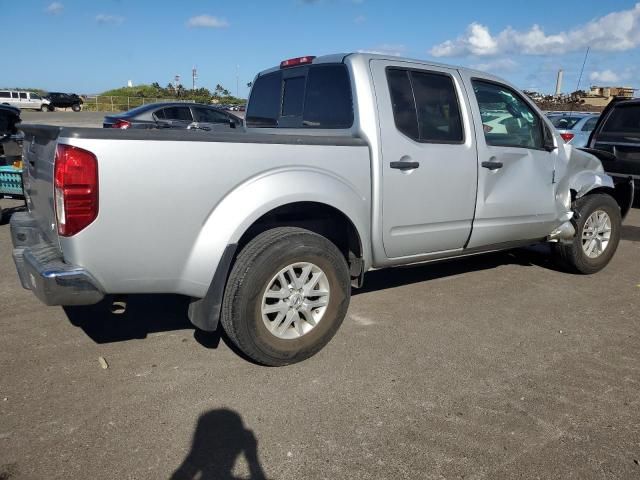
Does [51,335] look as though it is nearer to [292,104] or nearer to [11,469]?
[11,469]

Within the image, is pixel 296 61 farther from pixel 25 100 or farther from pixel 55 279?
pixel 25 100

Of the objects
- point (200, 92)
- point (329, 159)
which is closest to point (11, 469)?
point (329, 159)

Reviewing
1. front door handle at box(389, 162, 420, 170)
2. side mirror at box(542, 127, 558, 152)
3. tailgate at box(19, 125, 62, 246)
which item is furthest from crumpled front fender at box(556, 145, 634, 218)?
tailgate at box(19, 125, 62, 246)

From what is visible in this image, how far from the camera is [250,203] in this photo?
317 cm

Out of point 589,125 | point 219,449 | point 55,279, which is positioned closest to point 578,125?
point 589,125

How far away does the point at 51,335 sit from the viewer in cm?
387

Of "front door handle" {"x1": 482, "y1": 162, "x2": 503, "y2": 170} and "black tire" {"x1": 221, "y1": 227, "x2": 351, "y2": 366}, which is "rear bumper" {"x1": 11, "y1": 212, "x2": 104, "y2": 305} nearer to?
"black tire" {"x1": 221, "y1": 227, "x2": 351, "y2": 366}

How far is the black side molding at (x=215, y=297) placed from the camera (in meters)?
3.14

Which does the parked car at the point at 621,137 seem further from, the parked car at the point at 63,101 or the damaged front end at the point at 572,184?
the parked car at the point at 63,101

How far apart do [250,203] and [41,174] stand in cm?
127

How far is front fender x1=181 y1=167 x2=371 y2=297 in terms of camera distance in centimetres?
308

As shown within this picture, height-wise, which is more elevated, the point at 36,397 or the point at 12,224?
the point at 12,224

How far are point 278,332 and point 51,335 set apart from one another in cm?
167

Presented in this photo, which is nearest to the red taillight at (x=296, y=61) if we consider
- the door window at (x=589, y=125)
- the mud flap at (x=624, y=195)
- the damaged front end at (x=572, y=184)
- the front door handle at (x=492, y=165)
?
the front door handle at (x=492, y=165)
